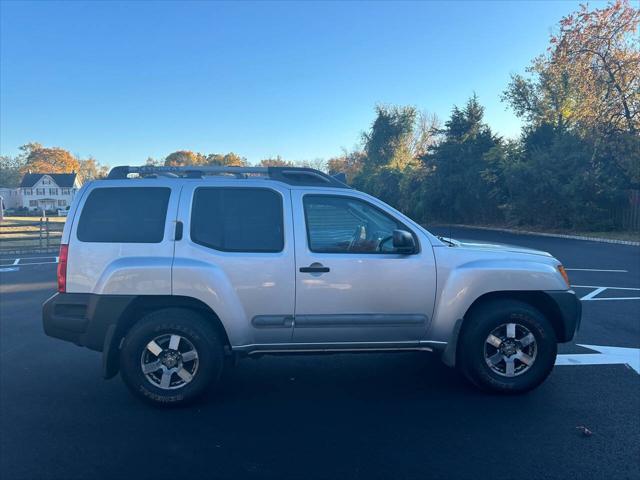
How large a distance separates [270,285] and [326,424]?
1.23 meters

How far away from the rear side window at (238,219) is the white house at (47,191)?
49960 millimetres

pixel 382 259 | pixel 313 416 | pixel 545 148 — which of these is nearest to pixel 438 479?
pixel 313 416

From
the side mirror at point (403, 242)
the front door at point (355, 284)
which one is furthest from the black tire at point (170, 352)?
the side mirror at point (403, 242)

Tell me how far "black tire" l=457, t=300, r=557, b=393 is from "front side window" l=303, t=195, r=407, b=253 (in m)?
1.05

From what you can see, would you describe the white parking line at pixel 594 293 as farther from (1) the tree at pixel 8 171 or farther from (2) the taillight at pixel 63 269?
(1) the tree at pixel 8 171

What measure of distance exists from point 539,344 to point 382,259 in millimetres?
1659

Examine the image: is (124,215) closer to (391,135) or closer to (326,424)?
(326,424)

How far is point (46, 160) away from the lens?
2398 inches

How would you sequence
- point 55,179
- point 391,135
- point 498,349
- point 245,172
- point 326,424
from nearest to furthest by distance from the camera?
point 326,424 → point 498,349 → point 245,172 → point 391,135 → point 55,179

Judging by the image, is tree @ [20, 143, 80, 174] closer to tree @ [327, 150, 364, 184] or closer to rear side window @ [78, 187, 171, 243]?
tree @ [327, 150, 364, 184]

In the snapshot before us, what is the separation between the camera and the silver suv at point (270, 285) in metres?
3.96

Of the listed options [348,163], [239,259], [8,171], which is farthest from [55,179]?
[239,259]

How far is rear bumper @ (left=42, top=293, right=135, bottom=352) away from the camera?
12.9ft

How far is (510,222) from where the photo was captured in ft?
92.5
